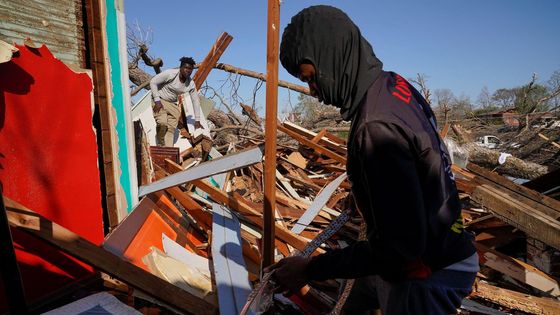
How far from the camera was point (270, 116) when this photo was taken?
5.24ft

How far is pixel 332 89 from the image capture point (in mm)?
1280

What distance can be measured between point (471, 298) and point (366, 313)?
1.40 meters

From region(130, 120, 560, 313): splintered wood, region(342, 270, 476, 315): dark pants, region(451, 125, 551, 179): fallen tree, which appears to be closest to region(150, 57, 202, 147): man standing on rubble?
region(130, 120, 560, 313): splintered wood

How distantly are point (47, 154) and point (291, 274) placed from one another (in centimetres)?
203

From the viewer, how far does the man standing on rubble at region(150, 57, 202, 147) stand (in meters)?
6.51

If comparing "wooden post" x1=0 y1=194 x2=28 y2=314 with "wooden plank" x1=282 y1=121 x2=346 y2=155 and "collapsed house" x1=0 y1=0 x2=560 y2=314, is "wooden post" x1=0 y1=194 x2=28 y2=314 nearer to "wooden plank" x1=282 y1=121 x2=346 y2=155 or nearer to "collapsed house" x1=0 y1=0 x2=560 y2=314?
"collapsed house" x1=0 y1=0 x2=560 y2=314

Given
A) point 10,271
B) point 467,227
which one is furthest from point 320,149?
point 10,271

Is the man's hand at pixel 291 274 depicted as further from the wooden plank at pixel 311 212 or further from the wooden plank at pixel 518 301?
the wooden plank at pixel 311 212

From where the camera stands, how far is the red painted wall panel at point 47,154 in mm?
2127

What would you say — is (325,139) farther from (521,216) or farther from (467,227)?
(521,216)

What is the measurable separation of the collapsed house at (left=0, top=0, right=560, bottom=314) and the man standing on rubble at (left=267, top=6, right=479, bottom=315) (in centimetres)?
44

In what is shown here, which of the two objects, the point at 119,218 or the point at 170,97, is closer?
the point at 119,218

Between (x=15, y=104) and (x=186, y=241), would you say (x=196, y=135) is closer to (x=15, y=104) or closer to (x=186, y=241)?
(x=186, y=241)

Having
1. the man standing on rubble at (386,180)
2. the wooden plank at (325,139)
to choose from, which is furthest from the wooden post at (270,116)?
the wooden plank at (325,139)
